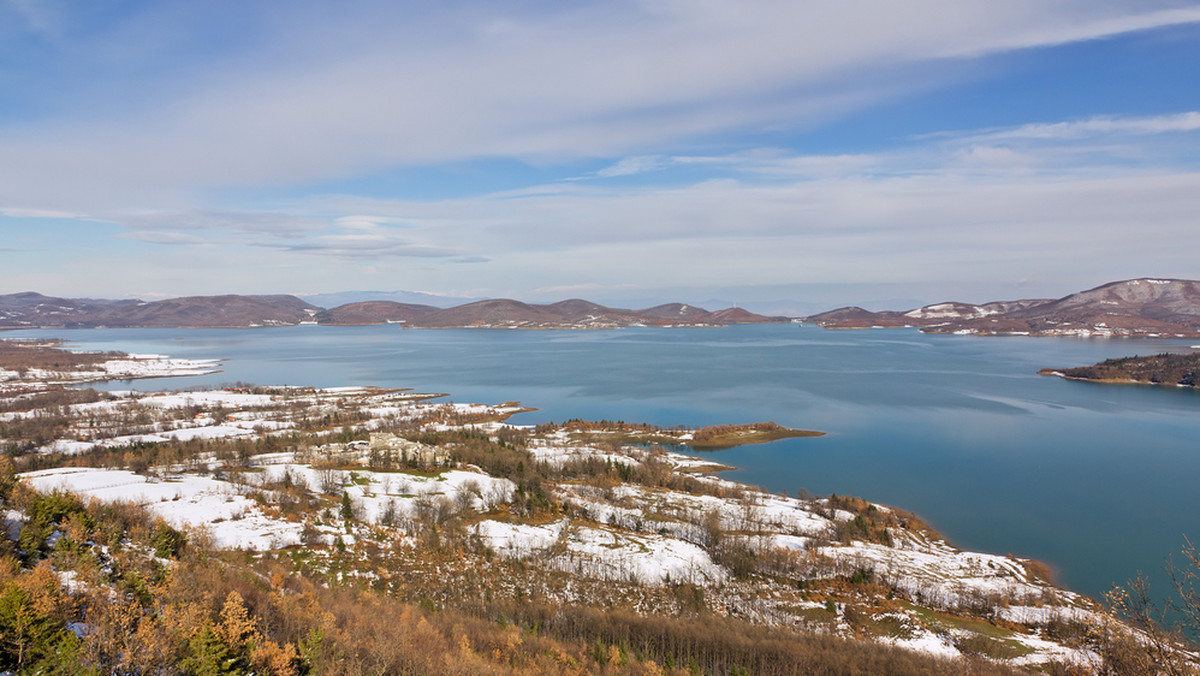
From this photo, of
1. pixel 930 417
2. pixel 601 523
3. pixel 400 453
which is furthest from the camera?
pixel 930 417

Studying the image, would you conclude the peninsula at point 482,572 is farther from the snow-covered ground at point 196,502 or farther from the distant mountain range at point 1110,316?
the distant mountain range at point 1110,316

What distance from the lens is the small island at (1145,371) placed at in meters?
68.1

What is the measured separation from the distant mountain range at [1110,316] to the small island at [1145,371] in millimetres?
83089

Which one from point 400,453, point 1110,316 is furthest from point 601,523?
point 1110,316

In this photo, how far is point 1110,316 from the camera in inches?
6019

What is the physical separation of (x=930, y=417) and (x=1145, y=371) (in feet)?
163

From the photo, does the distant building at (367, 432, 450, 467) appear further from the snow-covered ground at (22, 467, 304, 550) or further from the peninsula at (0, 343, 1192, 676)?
the snow-covered ground at (22, 467, 304, 550)

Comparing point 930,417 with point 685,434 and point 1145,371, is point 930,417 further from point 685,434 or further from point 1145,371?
point 1145,371

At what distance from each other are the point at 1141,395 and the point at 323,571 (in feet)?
276

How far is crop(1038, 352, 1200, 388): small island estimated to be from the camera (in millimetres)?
68062

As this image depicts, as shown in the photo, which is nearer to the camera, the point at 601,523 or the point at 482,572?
the point at 482,572

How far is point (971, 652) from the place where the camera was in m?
14.5

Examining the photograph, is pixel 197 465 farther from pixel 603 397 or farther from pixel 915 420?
pixel 915 420

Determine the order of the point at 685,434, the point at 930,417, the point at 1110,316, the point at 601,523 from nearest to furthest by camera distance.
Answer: the point at 601,523, the point at 685,434, the point at 930,417, the point at 1110,316
